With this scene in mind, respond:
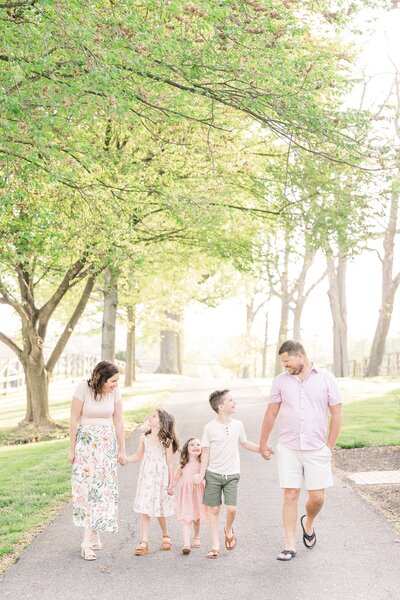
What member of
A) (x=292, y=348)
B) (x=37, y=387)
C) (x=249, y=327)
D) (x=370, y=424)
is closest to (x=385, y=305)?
(x=370, y=424)

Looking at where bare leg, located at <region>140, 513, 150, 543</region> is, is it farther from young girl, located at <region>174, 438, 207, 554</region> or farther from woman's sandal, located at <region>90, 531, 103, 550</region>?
woman's sandal, located at <region>90, 531, 103, 550</region>

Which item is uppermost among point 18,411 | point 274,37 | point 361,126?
point 274,37

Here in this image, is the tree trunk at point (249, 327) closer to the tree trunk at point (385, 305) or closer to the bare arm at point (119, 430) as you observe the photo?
the tree trunk at point (385, 305)

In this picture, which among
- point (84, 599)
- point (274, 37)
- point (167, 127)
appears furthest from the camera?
point (167, 127)

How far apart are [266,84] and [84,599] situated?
6918 millimetres

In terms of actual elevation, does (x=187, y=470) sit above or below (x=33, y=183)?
below

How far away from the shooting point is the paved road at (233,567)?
5578 mm

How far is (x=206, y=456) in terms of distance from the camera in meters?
6.75

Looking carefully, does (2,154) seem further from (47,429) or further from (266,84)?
(47,429)

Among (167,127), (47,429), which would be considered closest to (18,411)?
(47,429)

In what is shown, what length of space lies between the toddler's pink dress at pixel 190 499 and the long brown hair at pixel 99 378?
105 centimetres

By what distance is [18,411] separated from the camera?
25.8 meters

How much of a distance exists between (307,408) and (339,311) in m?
33.9

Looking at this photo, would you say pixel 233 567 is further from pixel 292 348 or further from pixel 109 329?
pixel 109 329
